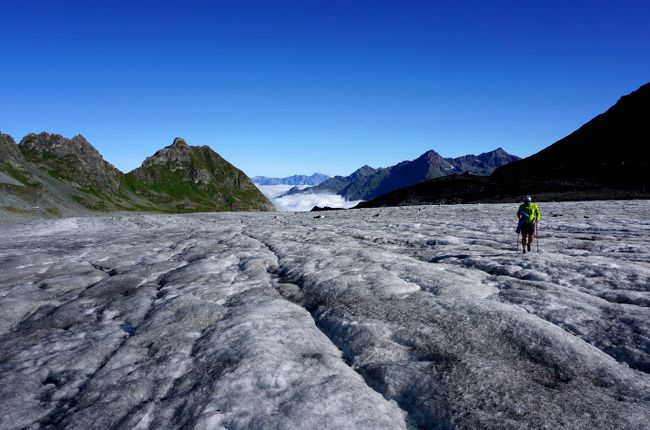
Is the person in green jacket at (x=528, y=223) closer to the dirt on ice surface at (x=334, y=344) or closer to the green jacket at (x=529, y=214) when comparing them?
the green jacket at (x=529, y=214)

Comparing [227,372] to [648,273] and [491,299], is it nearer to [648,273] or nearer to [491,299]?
[491,299]

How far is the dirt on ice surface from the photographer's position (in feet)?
22.4

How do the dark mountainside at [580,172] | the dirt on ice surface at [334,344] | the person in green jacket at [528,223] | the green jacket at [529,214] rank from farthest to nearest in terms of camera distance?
the dark mountainside at [580,172]
the green jacket at [529,214]
the person in green jacket at [528,223]
the dirt on ice surface at [334,344]

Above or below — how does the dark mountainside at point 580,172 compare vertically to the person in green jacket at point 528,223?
above

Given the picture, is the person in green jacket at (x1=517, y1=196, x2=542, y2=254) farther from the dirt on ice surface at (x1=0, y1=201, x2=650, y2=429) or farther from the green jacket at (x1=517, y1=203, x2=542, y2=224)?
the dirt on ice surface at (x1=0, y1=201, x2=650, y2=429)

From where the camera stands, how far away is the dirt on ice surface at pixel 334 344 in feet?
22.4

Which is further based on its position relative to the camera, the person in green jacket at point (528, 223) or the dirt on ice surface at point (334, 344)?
the person in green jacket at point (528, 223)

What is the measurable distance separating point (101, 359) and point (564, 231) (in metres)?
28.0

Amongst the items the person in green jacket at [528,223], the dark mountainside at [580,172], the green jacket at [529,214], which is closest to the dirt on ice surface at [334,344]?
the person in green jacket at [528,223]

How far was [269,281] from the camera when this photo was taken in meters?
15.4

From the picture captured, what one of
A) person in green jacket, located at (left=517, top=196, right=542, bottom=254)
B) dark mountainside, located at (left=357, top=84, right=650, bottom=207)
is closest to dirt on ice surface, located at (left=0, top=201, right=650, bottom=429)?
person in green jacket, located at (left=517, top=196, right=542, bottom=254)

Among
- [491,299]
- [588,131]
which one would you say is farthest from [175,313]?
[588,131]

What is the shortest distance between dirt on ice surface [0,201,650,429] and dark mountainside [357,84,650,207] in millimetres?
82695

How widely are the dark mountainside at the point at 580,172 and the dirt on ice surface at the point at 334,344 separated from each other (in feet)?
271
